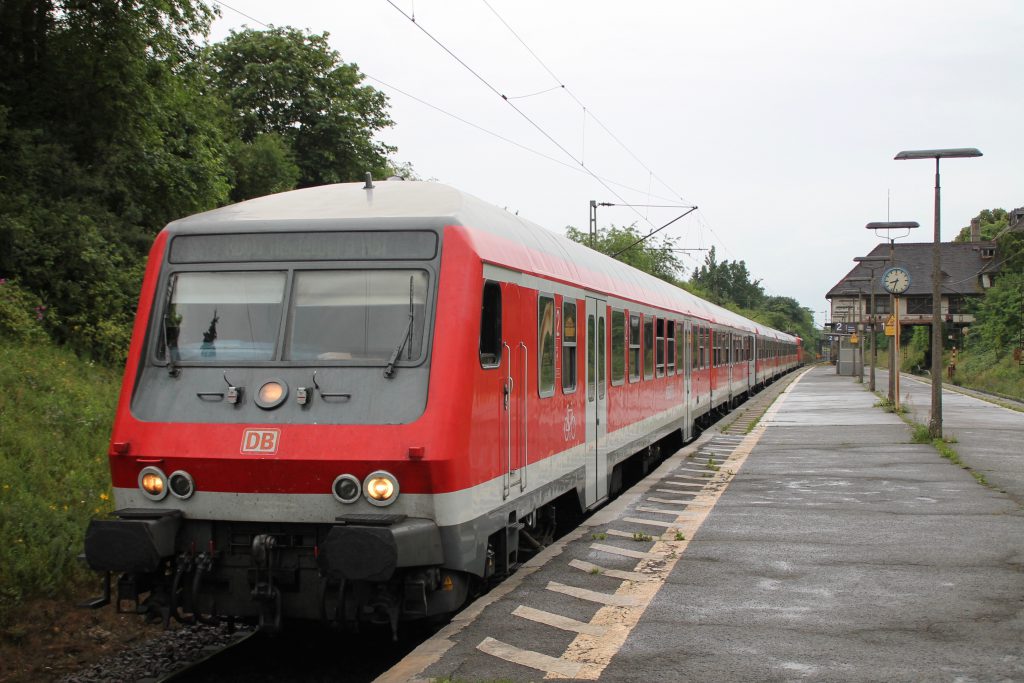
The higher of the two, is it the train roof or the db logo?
the train roof

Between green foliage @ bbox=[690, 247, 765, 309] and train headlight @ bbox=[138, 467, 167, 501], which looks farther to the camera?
green foliage @ bbox=[690, 247, 765, 309]

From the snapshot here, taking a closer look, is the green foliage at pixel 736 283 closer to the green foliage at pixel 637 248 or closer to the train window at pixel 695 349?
the green foliage at pixel 637 248

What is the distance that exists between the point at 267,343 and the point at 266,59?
→ 3571 centimetres

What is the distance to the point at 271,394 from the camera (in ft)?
22.7

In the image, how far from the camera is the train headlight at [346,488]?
6.61m

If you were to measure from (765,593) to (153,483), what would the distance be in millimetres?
4246

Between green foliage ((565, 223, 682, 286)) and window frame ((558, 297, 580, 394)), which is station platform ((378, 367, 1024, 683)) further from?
green foliage ((565, 223, 682, 286))

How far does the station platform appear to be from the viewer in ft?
19.8

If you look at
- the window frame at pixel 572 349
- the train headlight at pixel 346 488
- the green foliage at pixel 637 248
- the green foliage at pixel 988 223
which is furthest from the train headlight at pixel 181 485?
the green foliage at pixel 988 223

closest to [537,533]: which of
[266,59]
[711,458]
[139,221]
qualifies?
[711,458]

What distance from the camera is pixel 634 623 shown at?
22.6ft

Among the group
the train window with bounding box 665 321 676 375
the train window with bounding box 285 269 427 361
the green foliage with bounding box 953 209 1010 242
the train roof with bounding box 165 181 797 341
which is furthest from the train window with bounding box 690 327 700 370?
the green foliage with bounding box 953 209 1010 242

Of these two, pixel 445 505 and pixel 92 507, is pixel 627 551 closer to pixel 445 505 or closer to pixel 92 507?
pixel 445 505

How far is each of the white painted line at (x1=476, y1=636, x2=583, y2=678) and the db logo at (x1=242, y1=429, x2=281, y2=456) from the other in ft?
5.70
